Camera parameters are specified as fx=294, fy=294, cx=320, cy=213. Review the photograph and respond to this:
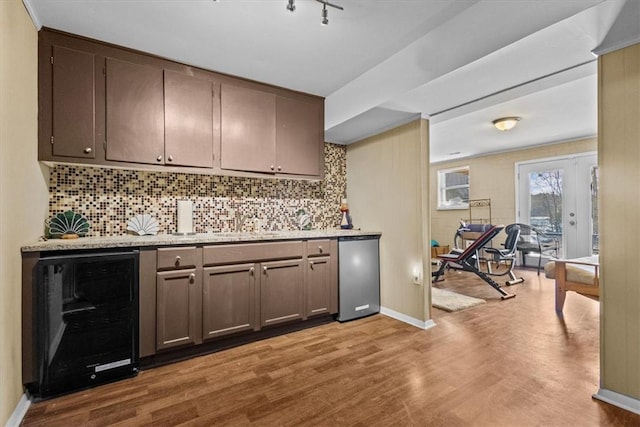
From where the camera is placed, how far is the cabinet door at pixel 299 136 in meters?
2.96

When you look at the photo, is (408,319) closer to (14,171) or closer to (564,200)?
(14,171)

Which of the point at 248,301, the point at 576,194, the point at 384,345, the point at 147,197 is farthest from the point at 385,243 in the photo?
the point at 576,194

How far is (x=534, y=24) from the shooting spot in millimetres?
1642

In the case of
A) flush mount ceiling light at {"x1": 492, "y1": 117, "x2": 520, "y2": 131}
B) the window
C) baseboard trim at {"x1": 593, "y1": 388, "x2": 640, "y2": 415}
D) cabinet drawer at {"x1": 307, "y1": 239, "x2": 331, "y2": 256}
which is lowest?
baseboard trim at {"x1": 593, "y1": 388, "x2": 640, "y2": 415}

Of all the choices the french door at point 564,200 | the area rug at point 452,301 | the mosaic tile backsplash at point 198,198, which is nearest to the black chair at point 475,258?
the area rug at point 452,301

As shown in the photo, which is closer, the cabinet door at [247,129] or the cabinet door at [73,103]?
the cabinet door at [73,103]

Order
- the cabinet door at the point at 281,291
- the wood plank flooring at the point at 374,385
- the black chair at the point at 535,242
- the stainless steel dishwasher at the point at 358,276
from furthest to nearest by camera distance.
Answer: the black chair at the point at 535,242
the stainless steel dishwasher at the point at 358,276
the cabinet door at the point at 281,291
the wood plank flooring at the point at 374,385

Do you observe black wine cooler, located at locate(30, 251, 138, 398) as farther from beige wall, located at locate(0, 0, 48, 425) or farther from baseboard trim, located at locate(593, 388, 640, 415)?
baseboard trim, located at locate(593, 388, 640, 415)

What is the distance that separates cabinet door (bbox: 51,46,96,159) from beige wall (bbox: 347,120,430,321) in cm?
276

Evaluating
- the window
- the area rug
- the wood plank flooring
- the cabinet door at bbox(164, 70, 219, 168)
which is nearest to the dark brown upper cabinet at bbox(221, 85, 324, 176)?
the cabinet door at bbox(164, 70, 219, 168)

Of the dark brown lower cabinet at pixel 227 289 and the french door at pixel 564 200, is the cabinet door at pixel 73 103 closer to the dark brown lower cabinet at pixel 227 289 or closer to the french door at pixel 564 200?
the dark brown lower cabinet at pixel 227 289

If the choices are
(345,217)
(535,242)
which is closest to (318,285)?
(345,217)

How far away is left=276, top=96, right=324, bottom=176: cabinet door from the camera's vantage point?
2965 millimetres

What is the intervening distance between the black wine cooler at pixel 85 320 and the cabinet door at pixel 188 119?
908 mm
